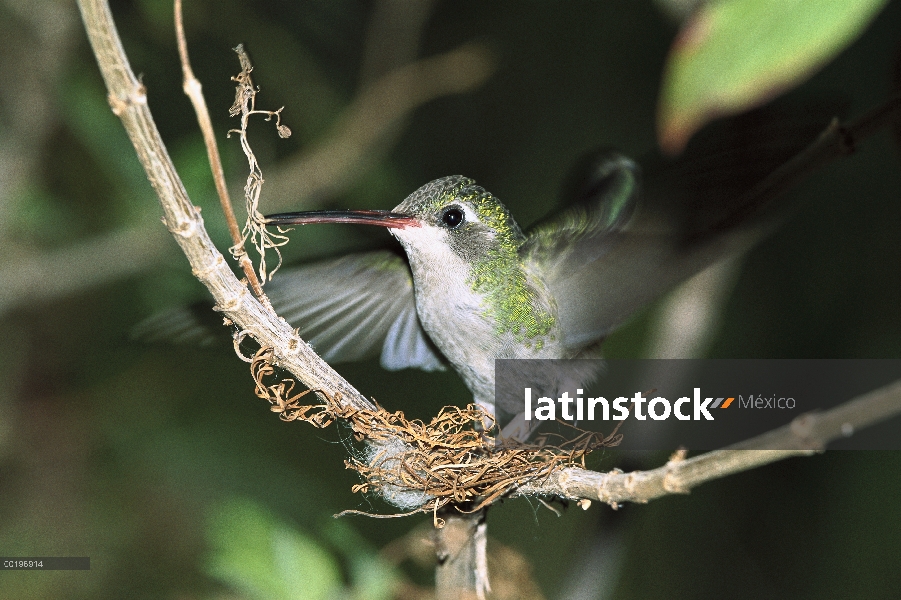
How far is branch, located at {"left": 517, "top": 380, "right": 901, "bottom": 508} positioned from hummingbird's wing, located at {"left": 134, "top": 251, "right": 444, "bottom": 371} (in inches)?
23.2

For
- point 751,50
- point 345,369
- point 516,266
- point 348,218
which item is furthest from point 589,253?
point 345,369

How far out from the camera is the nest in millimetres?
941

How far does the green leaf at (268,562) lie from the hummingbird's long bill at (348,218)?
59cm

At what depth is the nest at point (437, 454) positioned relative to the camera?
94cm

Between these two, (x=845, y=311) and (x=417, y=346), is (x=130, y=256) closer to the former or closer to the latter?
(x=417, y=346)

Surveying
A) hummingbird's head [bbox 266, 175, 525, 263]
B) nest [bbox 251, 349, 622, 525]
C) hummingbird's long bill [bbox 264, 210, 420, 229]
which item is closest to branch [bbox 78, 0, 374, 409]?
nest [bbox 251, 349, 622, 525]

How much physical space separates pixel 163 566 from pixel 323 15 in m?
1.98

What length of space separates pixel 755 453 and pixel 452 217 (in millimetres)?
676

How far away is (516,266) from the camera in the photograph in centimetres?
126

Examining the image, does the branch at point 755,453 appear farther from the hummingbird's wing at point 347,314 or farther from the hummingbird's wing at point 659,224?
the hummingbird's wing at point 347,314

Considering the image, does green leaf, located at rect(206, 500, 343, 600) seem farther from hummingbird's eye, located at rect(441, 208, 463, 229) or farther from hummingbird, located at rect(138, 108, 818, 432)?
hummingbird's eye, located at rect(441, 208, 463, 229)

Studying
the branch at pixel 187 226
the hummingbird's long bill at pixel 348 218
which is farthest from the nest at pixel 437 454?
the hummingbird's long bill at pixel 348 218

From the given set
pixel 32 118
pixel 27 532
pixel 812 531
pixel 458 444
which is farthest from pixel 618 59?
pixel 27 532

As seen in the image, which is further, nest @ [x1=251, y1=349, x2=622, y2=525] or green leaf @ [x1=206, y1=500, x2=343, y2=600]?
green leaf @ [x1=206, y1=500, x2=343, y2=600]
